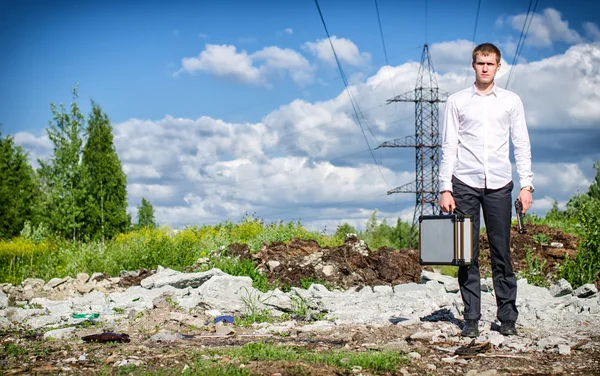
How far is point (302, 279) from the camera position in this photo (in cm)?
1031

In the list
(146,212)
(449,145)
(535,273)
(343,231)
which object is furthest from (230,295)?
(146,212)

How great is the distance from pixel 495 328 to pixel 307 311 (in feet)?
7.97

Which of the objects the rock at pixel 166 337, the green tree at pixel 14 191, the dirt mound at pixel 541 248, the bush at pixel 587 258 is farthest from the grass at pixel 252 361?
the green tree at pixel 14 191

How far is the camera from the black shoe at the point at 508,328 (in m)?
5.64

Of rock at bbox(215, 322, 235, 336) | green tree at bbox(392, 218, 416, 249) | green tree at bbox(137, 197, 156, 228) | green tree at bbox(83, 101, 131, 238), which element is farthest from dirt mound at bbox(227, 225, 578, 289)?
green tree at bbox(137, 197, 156, 228)

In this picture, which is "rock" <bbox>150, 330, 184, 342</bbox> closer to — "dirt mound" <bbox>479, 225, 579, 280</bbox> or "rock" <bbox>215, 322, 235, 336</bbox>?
"rock" <bbox>215, 322, 235, 336</bbox>

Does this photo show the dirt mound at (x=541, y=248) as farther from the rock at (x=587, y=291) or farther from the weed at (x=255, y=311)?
the weed at (x=255, y=311)

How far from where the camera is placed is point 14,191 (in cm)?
3092

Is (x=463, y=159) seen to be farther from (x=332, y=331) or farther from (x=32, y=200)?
(x=32, y=200)

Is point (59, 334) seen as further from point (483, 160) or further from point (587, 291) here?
point (587, 291)

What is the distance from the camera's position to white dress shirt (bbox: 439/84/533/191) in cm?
539

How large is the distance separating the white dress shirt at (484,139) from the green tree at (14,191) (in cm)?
2765

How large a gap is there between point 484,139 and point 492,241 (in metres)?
0.91

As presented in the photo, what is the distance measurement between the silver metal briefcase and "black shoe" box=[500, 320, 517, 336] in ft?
2.73
